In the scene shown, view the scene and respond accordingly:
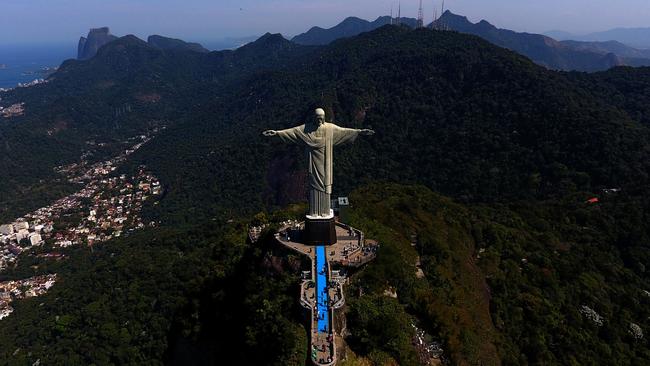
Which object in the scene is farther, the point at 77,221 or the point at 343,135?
the point at 77,221

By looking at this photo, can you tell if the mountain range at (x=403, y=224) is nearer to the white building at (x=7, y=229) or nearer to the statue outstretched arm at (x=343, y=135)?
the statue outstretched arm at (x=343, y=135)

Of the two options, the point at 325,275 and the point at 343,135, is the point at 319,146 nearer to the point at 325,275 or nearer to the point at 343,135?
the point at 343,135

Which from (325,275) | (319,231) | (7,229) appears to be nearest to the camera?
(325,275)

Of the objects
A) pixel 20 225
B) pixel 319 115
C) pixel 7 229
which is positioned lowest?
pixel 20 225

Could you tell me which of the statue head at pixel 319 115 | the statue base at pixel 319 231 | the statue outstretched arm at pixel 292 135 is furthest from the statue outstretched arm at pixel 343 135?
the statue base at pixel 319 231

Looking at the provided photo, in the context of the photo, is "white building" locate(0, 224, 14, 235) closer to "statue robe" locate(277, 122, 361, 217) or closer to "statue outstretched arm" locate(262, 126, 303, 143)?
"statue outstretched arm" locate(262, 126, 303, 143)

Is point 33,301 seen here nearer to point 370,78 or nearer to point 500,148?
point 500,148

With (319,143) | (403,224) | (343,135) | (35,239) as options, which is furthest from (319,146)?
A: (35,239)
